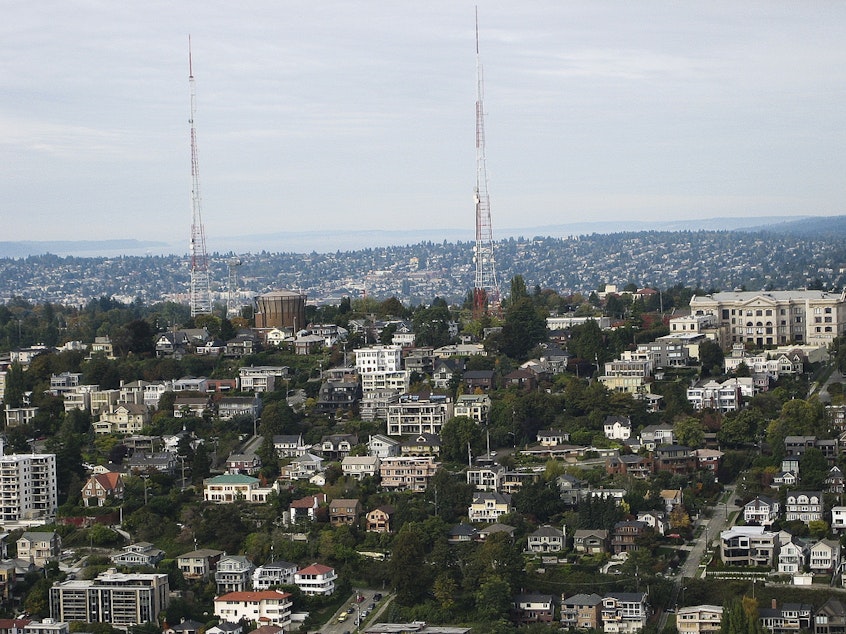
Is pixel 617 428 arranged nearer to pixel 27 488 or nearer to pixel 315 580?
pixel 315 580

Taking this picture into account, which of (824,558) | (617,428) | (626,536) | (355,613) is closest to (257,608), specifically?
(355,613)

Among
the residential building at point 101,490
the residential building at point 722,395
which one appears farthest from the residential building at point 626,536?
the residential building at point 101,490

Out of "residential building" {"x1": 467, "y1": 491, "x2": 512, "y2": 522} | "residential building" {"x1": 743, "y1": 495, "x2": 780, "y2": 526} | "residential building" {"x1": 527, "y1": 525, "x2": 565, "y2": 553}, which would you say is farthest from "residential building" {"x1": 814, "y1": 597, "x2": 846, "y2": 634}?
"residential building" {"x1": 467, "y1": 491, "x2": 512, "y2": 522}

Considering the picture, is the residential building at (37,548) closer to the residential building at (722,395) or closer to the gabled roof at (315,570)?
the gabled roof at (315,570)

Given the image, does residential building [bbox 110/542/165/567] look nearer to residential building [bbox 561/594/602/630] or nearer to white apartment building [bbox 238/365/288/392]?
residential building [bbox 561/594/602/630]

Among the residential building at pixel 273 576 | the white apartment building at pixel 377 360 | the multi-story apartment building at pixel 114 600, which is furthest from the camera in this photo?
the white apartment building at pixel 377 360

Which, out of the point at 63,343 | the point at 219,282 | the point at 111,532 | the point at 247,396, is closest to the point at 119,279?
the point at 219,282
